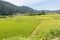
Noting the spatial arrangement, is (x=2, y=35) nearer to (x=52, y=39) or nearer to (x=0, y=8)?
(x=52, y=39)

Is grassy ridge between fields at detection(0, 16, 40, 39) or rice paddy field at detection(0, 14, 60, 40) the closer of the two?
rice paddy field at detection(0, 14, 60, 40)

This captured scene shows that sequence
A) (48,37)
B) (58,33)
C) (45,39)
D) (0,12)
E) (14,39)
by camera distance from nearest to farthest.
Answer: (14,39) → (45,39) → (48,37) → (58,33) → (0,12)

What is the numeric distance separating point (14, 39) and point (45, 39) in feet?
→ 30.6

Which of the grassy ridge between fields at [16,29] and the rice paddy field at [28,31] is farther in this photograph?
the grassy ridge between fields at [16,29]

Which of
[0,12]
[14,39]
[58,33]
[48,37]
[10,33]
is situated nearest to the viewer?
[14,39]

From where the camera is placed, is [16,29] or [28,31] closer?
[28,31]

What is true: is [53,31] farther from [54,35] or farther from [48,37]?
[48,37]

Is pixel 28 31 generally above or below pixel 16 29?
below

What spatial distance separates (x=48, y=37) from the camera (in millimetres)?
29188

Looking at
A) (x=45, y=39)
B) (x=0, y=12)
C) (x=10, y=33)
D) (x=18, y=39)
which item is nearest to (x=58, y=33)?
(x=45, y=39)

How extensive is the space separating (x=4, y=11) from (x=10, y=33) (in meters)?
98.9

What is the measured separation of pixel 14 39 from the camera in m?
18.7

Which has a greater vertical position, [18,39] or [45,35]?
[18,39]

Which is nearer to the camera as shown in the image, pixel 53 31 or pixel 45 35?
pixel 45 35
